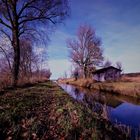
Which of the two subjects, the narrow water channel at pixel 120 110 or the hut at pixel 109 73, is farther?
the hut at pixel 109 73

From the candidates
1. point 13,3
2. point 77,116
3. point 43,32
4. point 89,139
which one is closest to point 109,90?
point 43,32

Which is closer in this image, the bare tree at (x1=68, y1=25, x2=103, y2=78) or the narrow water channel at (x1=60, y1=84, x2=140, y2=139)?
the narrow water channel at (x1=60, y1=84, x2=140, y2=139)

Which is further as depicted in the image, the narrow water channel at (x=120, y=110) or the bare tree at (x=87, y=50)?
the bare tree at (x=87, y=50)

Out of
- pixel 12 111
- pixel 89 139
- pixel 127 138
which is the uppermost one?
pixel 12 111

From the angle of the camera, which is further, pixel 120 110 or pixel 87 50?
pixel 87 50

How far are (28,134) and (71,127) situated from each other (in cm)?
131

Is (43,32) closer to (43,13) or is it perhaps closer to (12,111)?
(43,13)

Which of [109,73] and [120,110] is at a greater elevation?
[109,73]

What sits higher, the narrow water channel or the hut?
the hut

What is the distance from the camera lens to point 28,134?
15.5ft

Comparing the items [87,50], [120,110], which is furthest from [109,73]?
[120,110]

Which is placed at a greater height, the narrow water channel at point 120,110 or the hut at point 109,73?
the hut at point 109,73

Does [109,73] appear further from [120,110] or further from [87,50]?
[120,110]

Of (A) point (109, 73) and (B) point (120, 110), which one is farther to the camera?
(A) point (109, 73)
